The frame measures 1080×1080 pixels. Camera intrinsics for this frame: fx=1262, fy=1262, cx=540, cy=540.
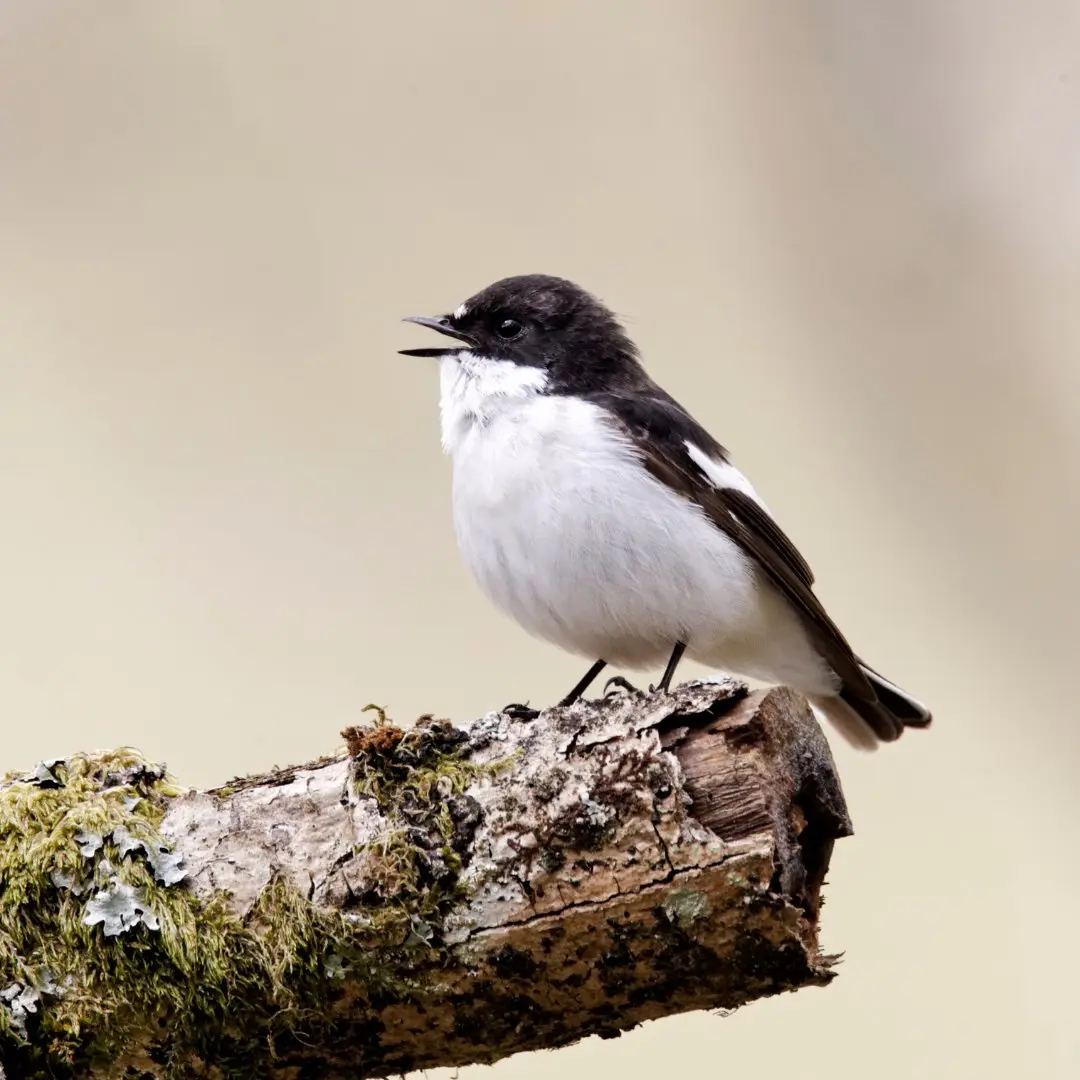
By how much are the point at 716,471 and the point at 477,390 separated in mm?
774

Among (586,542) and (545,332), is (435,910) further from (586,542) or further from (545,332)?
(545,332)

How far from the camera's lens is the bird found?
11.3ft

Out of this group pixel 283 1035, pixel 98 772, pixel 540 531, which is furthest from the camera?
pixel 540 531

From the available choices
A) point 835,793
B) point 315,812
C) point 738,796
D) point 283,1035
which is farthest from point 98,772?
point 835,793

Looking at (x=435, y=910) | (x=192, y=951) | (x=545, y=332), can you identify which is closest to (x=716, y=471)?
(x=545, y=332)

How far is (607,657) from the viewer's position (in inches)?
149

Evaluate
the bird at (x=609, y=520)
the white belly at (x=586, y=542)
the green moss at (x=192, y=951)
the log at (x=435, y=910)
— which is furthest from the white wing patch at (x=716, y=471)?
the green moss at (x=192, y=951)

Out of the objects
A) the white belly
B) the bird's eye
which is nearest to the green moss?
the white belly

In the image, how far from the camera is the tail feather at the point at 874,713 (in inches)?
157

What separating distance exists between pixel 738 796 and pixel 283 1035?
93cm

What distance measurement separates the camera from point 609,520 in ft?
11.3

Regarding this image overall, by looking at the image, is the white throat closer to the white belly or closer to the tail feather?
the white belly

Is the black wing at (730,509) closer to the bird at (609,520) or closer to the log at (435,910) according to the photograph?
the bird at (609,520)

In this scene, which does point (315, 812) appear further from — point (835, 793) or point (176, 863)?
point (835, 793)
